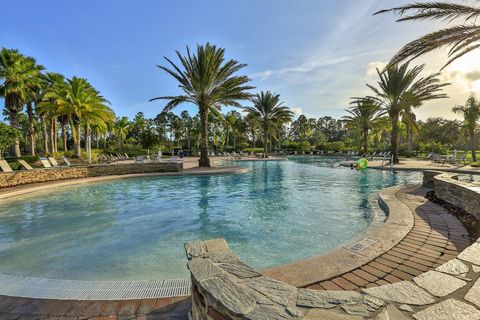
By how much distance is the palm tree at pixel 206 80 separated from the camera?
62.5 feet

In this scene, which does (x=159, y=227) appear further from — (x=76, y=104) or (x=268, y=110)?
(x=268, y=110)

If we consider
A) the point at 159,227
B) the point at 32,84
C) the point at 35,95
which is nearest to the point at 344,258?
the point at 159,227

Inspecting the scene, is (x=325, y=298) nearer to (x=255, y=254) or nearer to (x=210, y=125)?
(x=255, y=254)

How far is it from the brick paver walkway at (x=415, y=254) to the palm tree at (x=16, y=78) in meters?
31.3

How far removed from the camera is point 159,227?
6.80 meters

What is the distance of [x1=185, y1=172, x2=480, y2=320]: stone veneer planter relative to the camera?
5.20ft

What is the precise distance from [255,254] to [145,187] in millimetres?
9477

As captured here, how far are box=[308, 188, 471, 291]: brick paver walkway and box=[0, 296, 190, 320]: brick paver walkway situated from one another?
5.42 ft

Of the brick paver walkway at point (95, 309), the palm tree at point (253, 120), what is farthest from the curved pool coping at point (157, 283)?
the palm tree at point (253, 120)

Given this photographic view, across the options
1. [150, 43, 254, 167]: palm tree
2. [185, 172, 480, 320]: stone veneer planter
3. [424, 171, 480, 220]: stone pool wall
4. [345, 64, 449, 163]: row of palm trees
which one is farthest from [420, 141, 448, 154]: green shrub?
[185, 172, 480, 320]: stone veneer planter

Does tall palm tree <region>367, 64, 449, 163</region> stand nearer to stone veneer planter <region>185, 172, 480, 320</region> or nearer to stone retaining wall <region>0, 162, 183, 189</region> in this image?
stone retaining wall <region>0, 162, 183, 189</region>

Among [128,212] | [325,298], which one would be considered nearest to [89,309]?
[325,298]

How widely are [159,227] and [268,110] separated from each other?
32.0 meters

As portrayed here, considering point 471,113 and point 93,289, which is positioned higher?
point 471,113
